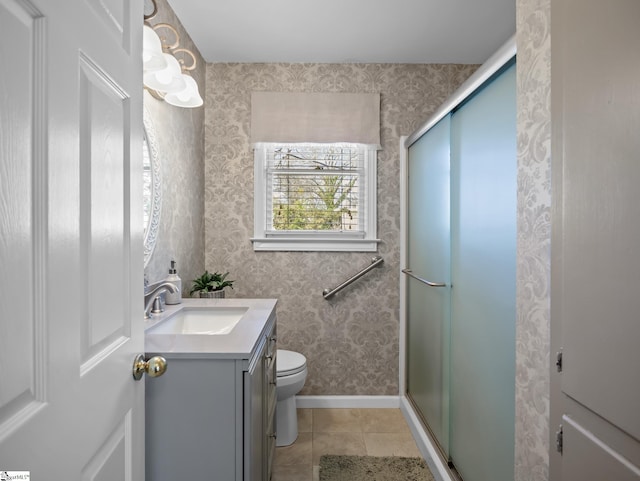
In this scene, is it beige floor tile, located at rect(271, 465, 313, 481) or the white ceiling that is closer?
beige floor tile, located at rect(271, 465, 313, 481)

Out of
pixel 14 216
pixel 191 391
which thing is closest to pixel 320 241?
pixel 191 391

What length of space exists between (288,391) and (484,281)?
3.97 ft

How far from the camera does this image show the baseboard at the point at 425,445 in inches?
69.5

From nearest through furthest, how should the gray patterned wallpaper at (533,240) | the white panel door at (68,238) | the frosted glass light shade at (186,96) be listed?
the white panel door at (68,238) → the gray patterned wallpaper at (533,240) → the frosted glass light shade at (186,96)

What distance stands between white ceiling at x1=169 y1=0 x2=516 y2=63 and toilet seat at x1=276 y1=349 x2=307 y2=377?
76.7 inches

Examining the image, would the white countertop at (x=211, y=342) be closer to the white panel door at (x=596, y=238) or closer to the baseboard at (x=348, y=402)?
the white panel door at (x=596, y=238)

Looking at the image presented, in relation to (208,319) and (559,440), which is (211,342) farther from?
(559,440)

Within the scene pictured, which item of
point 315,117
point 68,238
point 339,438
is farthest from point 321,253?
point 68,238

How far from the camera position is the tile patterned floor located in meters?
1.94

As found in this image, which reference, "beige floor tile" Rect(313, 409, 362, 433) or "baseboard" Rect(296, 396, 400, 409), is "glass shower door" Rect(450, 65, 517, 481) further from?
"baseboard" Rect(296, 396, 400, 409)

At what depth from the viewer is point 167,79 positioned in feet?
4.92

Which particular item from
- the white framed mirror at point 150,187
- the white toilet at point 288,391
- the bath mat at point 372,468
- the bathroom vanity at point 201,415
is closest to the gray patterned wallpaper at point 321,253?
the white toilet at point 288,391

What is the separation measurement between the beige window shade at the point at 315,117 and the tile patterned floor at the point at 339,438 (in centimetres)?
187

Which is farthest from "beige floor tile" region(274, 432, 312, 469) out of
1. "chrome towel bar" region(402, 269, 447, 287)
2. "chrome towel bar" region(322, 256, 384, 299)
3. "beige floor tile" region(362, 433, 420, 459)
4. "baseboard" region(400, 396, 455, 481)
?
"chrome towel bar" region(402, 269, 447, 287)
